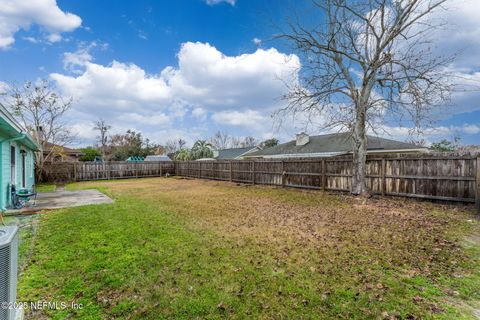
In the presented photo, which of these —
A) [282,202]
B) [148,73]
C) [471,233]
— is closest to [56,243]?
[282,202]

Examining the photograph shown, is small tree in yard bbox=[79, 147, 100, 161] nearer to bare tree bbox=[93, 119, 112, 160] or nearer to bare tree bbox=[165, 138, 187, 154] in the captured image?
bare tree bbox=[93, 119, 112, 160]

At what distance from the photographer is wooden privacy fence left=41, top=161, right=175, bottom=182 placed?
719 inches

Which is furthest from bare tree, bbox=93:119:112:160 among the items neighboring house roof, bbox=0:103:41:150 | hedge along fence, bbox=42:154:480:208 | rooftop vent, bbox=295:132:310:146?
neighboring house roof, bbox=0:103:41:150

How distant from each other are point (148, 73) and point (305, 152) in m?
14.0

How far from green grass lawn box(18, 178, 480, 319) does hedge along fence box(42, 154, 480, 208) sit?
1625 mm

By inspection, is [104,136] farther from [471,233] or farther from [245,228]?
[471,233]

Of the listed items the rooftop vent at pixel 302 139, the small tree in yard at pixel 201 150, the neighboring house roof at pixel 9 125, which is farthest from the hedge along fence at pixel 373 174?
the small tree in yard at pixel 201 150

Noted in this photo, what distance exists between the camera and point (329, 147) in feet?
64.2

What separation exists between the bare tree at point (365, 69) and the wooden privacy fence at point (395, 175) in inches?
27.6

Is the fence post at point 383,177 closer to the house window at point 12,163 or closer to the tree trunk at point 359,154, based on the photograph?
the tree trunk at point 359,154

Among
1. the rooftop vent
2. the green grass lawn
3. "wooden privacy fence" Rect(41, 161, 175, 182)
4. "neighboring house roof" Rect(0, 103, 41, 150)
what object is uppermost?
the rooftop vent

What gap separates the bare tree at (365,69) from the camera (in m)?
8.20

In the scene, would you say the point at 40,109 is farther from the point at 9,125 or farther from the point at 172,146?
the point at 172,146

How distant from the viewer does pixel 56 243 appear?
4.45 m
